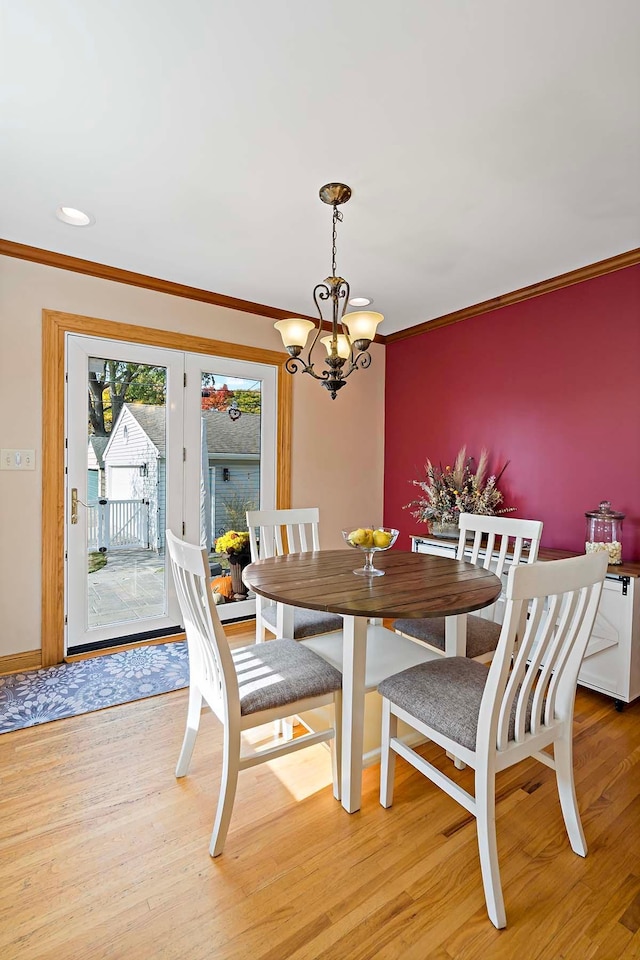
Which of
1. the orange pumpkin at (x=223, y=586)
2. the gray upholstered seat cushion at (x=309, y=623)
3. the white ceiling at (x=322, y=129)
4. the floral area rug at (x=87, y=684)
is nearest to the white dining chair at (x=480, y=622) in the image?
A: the gray upholstered seat cushion at (x=309, y=623)

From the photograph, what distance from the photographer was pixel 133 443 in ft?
10.3

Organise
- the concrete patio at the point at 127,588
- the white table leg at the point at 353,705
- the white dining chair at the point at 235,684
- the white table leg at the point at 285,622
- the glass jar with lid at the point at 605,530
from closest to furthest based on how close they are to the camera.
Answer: the white dining chair at the point at 235,684 → the white table leg at the point at 353,705 → the white table leg at the point at 285,622 → the glass jar with lid at the point at 605,530 → the concrete patio at the point at 127,588

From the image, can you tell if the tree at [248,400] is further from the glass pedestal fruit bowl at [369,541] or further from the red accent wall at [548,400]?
the glass pedestal fruit bowl at [369,541]

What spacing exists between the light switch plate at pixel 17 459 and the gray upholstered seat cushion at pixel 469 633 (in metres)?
2.28

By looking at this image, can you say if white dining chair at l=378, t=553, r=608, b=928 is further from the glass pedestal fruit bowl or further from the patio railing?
the patio railing

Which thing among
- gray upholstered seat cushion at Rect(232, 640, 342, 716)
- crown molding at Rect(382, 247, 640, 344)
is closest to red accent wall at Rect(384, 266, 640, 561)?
crown molding at Rect(382, 247, 640, 344)

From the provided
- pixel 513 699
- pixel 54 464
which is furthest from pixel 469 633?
pixel 54 464

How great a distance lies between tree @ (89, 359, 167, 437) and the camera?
3.01 metres

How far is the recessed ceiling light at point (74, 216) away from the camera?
231 cm

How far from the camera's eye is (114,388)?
3070 millimetres

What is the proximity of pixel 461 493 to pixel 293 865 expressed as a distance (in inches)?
103

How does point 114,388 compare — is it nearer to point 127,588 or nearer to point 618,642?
point 127,588

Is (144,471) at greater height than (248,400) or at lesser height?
lesser

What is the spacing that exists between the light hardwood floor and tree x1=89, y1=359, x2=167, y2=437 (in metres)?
1.83
